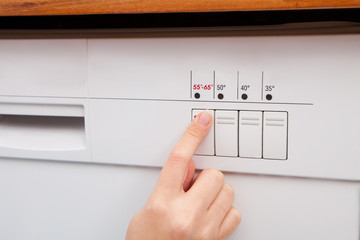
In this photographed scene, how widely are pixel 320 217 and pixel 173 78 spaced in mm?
259

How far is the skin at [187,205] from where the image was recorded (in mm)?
355

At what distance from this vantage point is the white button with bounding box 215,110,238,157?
0.40 m

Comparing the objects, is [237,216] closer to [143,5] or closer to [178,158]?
[178,158]

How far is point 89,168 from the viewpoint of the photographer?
46 cm

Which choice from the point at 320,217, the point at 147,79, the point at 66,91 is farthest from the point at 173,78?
the point at 320,217

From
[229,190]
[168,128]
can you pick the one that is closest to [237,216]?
[229,190]

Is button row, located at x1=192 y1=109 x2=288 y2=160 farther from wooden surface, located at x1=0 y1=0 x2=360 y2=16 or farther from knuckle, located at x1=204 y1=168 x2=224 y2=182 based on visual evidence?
wooden surface, located at x1=0 y1=0 x2=360 y2=16

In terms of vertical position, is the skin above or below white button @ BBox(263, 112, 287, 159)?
below

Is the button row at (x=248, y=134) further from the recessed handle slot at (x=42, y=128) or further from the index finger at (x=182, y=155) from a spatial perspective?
the recessed handle slot at (x=42, y=128)

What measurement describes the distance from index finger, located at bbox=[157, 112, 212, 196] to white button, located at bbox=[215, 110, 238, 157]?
0.6 inches

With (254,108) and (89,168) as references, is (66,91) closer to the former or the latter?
(89,168)

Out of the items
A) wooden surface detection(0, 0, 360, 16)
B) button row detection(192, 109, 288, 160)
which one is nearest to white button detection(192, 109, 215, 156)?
button row detection(192, 109, 288, 160)

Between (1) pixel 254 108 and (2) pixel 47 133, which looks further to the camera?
(2) pixel 47 133

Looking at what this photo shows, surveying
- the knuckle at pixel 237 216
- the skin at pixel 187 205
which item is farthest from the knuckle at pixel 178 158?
the knuckle at pixel 237 216
